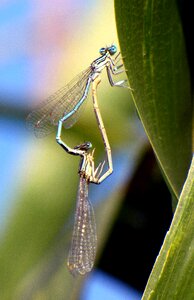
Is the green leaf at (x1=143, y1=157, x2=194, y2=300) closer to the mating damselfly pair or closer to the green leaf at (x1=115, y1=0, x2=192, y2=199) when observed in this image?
the green leaf at (x1=115, y1=0, x2=192, y2=199)

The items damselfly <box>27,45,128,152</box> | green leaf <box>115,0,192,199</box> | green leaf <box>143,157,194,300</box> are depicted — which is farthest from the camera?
damselfly <box>27,45,128,152</box>

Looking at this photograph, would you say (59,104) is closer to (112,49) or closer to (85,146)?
(112,49)

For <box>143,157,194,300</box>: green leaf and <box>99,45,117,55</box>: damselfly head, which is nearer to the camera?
<box>143,157,194,300</box>: green leaf

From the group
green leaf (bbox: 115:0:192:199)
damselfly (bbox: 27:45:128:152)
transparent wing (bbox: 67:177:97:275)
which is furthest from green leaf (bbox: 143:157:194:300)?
damselfly (bbox: 27:45:128:152)

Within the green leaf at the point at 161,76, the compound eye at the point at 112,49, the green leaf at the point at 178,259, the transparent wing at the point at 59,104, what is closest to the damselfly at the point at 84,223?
the transparent wing at the point at 59,104

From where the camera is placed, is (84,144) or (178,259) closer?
(178,259)

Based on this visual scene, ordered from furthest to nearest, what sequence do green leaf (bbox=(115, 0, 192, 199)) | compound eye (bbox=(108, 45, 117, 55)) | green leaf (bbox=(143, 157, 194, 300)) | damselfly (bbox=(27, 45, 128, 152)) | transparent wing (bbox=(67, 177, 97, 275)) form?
compound eye (bbox=(108, 45, 117, 55)) < damselfly (bbox=(27, 45, 128, 152)) < transparent wing (bbox=(67, 177, 97, 275)) < green leaf (bbox=(115, 0, 192, 199)) < green leaf (bbox=(143, 157, 194, 300))

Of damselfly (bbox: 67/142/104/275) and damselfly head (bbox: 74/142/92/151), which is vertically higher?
damselfly head (bbox: 74/142/92/151)

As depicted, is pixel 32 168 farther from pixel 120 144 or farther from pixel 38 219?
pixel 120 144

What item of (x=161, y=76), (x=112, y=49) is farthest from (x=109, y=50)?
(x=161, y=76)

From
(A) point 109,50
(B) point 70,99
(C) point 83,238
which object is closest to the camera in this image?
(C) point 83,238
